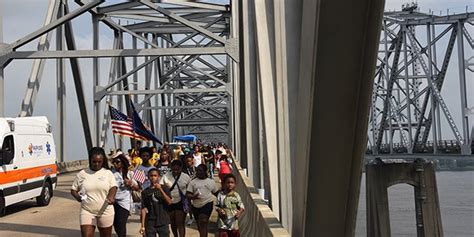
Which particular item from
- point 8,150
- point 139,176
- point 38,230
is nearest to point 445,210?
point 8,150

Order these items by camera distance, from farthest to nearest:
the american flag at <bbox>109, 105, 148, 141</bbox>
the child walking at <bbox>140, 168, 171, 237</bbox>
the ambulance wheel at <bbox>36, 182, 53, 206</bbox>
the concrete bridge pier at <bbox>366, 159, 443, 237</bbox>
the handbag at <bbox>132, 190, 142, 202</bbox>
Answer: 1. the concrete bridge pier at <bbox>366, 159, 443, 237</bbox>
2. the american flag at <bbox>109, 105, 148, 141</bbox>
3. the ambulance wheel at <bbox>36, 182, 53, 206</bbox>
4. the handbag at <bbox>132, 190, 142, 202</bbox>
5. the child walking at <bbox>140, 168, 171, 237</bbox>

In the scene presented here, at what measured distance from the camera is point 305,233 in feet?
10.9

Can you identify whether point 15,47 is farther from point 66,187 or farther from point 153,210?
point 153,210

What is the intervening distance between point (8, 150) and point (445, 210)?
19557 mm

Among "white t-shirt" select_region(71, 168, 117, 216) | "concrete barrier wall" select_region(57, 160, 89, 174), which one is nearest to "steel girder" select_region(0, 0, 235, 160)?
"concrete barrier wall" select_region(57, 160, 89, 174)

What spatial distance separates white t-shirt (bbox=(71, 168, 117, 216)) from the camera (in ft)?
22.0

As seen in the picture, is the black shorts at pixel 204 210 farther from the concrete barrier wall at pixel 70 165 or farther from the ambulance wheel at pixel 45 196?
A: the concrete barrier wall at pixel 70 165

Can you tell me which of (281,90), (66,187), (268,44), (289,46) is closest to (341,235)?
(289,46)

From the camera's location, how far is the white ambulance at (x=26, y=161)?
1266 cm

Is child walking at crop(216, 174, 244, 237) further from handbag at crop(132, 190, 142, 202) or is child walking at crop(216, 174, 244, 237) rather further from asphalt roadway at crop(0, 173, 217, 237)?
asphalt roadway at crop(0, 173, 217, 237)

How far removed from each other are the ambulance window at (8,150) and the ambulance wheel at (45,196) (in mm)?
2147

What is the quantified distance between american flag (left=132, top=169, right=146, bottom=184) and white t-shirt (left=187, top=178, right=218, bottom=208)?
2.66 feet

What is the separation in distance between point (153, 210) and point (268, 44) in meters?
2.73

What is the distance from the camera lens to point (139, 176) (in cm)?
895
